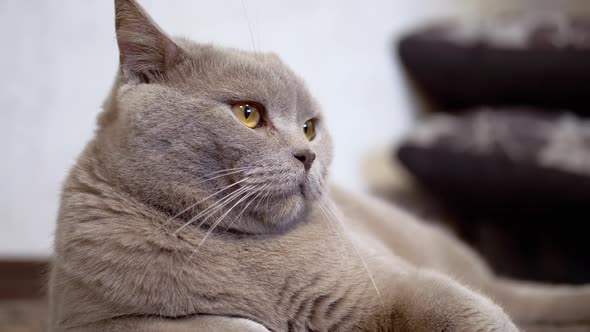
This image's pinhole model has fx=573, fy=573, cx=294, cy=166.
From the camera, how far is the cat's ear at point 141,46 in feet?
2.70

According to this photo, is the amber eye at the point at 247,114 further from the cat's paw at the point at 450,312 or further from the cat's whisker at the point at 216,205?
the cat's paw at the point at 450,312

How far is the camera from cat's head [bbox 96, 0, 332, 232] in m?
0.83

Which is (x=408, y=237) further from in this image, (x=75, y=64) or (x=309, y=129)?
(x=75, y=64)

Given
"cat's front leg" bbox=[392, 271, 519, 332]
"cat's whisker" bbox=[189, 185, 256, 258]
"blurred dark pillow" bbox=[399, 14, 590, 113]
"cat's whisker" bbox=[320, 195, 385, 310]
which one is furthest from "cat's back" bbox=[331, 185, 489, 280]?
"blurred dark pillow" bbox=[399, 14, 590, 113]

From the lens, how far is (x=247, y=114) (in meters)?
0.87

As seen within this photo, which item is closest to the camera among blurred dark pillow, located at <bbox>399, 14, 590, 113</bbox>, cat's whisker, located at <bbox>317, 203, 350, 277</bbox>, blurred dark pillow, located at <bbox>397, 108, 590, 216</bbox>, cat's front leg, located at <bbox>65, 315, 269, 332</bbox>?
cat's front leg, located at <bbox>65, 315, 269, 332</bbox>

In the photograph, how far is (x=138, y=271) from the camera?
2.60ft

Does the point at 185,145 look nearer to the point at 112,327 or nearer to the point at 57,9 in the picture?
the point at 112,327

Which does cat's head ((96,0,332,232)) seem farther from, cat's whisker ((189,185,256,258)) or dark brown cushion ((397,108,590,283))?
dark brown cushion ((397,108,590,283))

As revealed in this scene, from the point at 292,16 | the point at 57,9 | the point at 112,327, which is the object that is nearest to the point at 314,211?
the point at 112,327

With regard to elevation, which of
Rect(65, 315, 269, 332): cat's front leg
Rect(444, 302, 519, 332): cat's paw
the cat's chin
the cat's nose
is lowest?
Rect(65, 315, 269, 332): cat's front leg

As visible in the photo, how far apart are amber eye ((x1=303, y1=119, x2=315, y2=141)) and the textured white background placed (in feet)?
0.70

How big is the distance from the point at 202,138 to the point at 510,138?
1.34m

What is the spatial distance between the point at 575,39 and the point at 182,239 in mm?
1656
